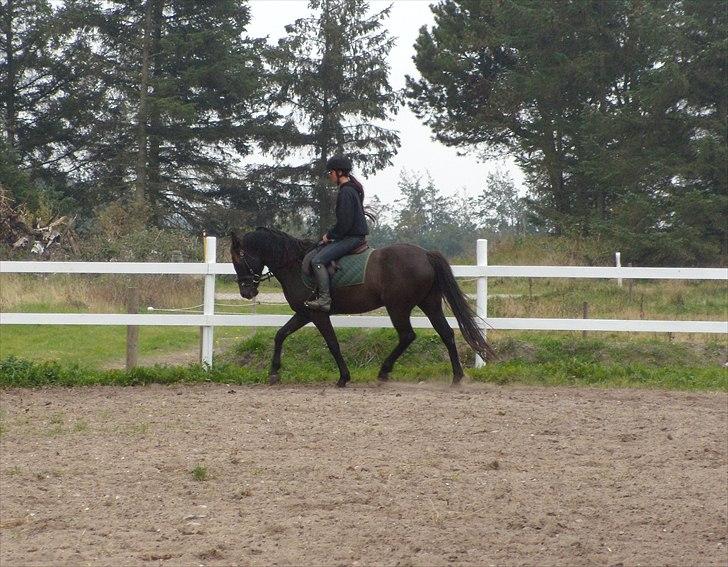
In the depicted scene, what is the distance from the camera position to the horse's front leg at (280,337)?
35.2 ft

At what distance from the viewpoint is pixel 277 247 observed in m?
10.8

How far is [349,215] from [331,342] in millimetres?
1428

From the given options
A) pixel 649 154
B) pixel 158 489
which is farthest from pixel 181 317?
pixel 649 154

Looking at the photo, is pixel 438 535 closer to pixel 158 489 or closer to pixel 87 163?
pixel 158 489

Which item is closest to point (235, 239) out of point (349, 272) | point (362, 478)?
point (349, 272)

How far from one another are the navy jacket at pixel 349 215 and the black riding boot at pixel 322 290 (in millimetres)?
407

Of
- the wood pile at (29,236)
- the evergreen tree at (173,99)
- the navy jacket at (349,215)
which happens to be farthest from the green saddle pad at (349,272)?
the evergreen tree at (173,99)

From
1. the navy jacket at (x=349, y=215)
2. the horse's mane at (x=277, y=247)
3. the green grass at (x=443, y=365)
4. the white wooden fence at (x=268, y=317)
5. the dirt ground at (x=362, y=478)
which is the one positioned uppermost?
the navy jacket at (x=349, y=215)

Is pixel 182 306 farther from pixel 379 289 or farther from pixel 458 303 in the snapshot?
pixel 458 303

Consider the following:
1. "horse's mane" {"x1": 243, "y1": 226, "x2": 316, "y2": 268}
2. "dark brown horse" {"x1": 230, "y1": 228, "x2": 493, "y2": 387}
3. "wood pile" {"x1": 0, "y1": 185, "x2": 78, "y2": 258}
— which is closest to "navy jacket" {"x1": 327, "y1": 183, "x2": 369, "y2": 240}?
"dark brown horse" {"x1": 230, "y1": 228, "x2": 493, "y2": 387}

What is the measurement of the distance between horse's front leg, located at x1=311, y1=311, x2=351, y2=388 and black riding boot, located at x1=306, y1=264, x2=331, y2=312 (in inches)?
6.7

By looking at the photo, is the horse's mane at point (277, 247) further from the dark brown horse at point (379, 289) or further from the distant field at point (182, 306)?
the distant field at point (182, 306)

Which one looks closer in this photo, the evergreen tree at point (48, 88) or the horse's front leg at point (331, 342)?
the horse's front leg at point (331, 342)

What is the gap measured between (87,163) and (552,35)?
17.3 metres
